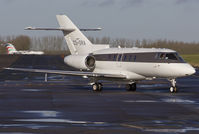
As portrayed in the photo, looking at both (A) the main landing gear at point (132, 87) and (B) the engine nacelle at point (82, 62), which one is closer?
(A) the main landing gear at point (132, 87)

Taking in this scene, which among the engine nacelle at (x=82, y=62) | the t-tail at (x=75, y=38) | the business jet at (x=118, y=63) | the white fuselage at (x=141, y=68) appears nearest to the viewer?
the white fuselage at (x=141, y=68)

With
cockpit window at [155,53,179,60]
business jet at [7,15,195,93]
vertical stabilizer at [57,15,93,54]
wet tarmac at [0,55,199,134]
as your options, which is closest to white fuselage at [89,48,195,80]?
business jet at [7,15,195,93]

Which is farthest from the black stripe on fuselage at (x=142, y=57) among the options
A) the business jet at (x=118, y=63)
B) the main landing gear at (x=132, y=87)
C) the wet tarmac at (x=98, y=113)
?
the wet tarmac at (x=98, y=113)

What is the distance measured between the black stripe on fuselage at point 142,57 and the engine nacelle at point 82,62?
45 centimetres

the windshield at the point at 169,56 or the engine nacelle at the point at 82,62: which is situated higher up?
the windshield at the point at 169,56

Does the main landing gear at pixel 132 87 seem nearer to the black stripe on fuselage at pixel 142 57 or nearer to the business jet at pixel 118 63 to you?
the business jet at pixel 118 63

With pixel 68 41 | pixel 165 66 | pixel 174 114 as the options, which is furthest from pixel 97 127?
pixel 68 41

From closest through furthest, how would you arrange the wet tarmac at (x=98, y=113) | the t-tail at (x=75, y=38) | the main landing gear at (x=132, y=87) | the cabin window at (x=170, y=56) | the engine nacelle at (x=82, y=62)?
1. the wet tarmac at (x=98, y=113)
2. the cabin window at (x=170, y=56)
3. the main landing gear at (x=132, y=87)
4. the engine nacelle at (x=82, y=62)
5. the t-tail at (x=75, y=38)

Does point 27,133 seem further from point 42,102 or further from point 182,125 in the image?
point 42,102

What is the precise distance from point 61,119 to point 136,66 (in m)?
13.6

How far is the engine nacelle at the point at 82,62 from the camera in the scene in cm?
3162

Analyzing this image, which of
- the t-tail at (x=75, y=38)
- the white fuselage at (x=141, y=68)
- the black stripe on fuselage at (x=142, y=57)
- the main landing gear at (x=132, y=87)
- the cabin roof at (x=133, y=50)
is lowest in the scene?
the main landing gear at (x=132, y=87)

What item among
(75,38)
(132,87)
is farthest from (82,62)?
(132,87)

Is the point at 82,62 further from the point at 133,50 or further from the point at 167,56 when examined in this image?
the point at 167,56
